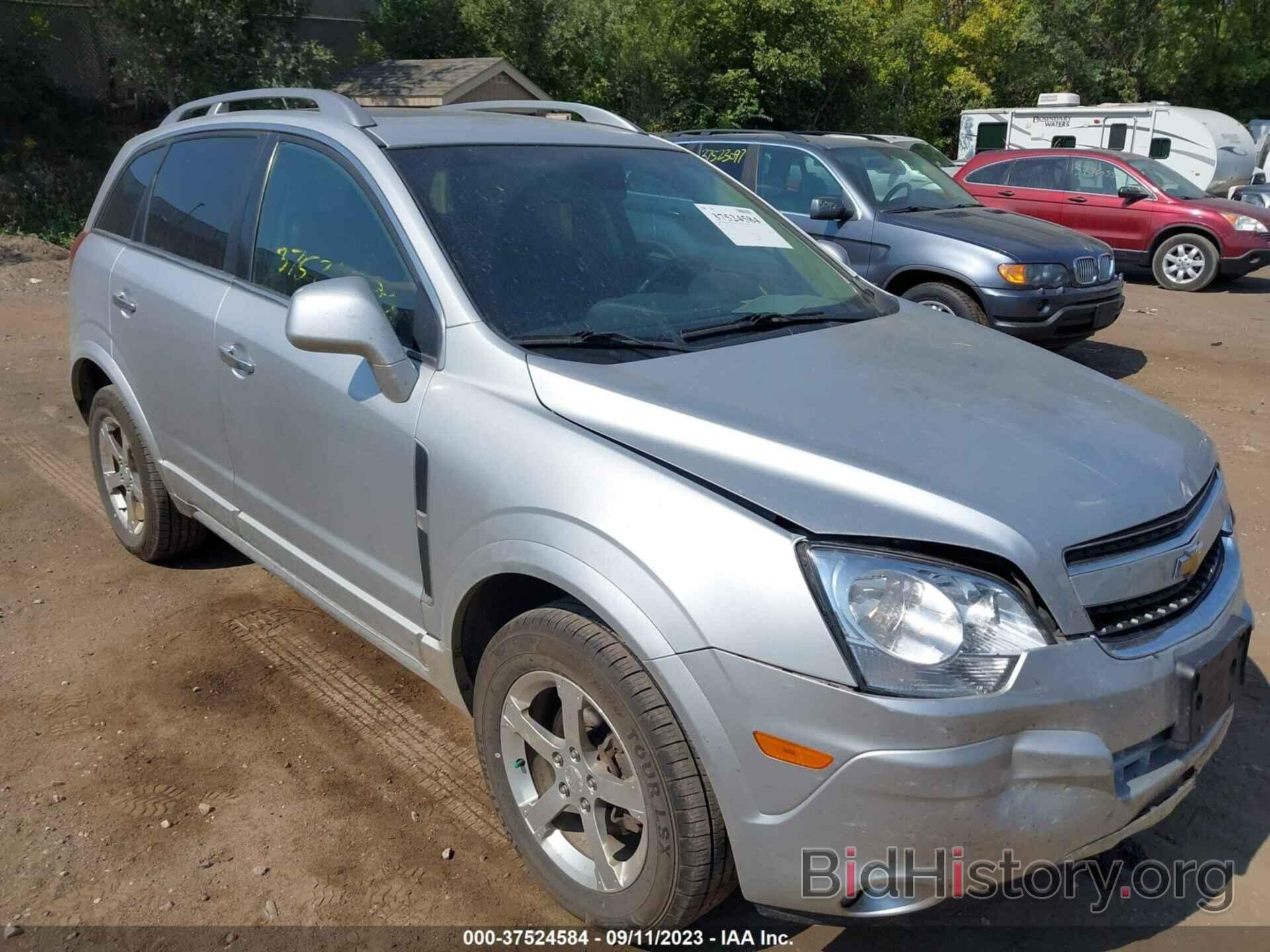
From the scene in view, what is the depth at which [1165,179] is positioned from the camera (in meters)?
12.8

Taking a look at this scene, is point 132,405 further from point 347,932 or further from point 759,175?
point 759,175

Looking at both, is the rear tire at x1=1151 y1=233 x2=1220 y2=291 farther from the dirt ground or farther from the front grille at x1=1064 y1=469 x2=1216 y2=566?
the front grille at x1=1064 y1=469 x2=1216 y2=566

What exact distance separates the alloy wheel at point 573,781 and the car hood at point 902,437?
1.87 feet

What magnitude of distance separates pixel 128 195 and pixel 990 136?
61.3 feet

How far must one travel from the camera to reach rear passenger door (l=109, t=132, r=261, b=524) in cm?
355

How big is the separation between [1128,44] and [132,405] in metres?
31.2

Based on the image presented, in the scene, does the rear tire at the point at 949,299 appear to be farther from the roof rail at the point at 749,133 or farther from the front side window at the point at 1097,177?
the front side window at the point at 1097,177

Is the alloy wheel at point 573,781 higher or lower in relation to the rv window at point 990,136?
lower

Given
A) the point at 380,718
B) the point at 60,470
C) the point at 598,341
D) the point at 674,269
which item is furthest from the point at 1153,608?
the point at 60,470

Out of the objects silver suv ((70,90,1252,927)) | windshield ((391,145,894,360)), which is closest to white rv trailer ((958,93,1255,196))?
windshield ((391,145,894,360))

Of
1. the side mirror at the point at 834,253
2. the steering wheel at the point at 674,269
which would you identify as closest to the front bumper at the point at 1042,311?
the side mirror at the point at 834,253

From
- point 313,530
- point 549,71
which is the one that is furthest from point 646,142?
point 549,71

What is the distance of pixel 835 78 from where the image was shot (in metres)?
23.9

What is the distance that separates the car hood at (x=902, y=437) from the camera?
204 cm
